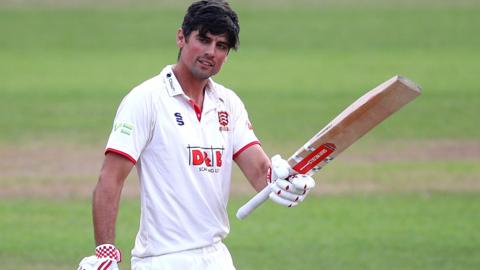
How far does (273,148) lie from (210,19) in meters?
11.6

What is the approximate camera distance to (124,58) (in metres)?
28.5

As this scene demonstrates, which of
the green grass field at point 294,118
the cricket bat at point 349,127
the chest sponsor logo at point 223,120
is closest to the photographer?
the cricket bat at point 349,127

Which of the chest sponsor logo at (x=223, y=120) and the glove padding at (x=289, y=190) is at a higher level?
the chest sponsor logo at (x=223, y=120)

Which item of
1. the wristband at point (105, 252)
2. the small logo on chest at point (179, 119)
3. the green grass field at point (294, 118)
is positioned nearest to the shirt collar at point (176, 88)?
the small logo on chest at point (179, 119)

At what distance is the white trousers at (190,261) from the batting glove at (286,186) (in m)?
0.43

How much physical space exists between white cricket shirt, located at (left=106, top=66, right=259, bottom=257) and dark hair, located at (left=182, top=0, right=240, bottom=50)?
0.92 ft

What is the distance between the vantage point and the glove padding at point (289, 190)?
6254 mm

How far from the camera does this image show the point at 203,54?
Answer: 629cm

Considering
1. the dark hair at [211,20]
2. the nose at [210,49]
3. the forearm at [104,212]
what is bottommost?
the forearm at [104,212]

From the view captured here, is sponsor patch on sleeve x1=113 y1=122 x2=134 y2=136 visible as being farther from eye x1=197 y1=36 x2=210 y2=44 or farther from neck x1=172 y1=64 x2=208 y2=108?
eye x1=197 y1=36 x2=210 y2=44

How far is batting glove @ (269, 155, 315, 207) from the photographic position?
6.26 m

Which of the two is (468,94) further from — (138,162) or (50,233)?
(138,162)

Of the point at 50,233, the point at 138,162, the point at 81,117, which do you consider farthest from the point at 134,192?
the point at 138,162

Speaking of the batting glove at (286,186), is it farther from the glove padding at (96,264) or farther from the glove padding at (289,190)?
the glove padding at (96,264)
